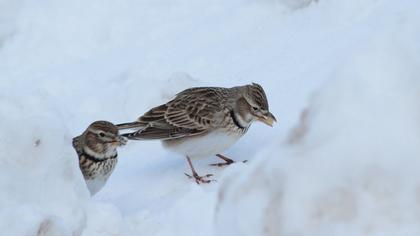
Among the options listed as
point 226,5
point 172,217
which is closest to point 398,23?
point 172,217

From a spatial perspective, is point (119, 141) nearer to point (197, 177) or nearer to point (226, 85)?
point (197, 177)

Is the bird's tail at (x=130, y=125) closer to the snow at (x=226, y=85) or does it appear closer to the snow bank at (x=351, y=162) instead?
the snow at (x=226, y=85)

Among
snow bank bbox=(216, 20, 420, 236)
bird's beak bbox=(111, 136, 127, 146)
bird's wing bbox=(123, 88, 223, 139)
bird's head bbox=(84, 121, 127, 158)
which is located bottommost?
bird's wing bbox=(123, 88, 223, 139)

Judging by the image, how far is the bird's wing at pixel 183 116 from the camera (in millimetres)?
8414

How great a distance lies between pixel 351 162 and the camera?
11.9 feet

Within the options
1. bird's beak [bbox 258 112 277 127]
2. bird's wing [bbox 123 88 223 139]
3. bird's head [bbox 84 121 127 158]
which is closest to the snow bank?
bird's head [bbox 84 121 127 158]

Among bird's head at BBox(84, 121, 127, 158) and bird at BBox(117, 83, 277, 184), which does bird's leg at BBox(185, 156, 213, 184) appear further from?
bird's head at BBox(84, 121, 127, 158)

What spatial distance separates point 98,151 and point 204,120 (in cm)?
91

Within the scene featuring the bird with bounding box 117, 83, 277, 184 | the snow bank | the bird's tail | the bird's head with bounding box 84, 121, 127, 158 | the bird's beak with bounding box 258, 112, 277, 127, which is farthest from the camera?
the bird's tail

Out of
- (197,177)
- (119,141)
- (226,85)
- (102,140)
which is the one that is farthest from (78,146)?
(226,85)

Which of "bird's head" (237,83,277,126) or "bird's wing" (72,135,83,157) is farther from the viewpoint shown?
"bird's head" (237,83,277,126)

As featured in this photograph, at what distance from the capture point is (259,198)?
12.3 feet

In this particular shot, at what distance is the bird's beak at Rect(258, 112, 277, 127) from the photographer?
823 centimetres

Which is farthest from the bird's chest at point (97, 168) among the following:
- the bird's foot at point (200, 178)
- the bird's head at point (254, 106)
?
the bird's head at point (254, 106)
